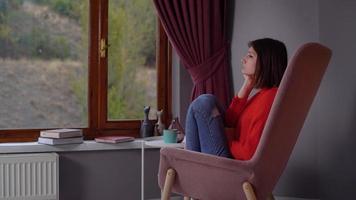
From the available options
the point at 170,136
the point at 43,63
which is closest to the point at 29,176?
the point at 43,63

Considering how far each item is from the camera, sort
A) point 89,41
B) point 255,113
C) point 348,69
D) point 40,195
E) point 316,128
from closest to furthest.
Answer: point 255,113 → point 348,69 → point 316,128 → point 40,195 → point 89,41

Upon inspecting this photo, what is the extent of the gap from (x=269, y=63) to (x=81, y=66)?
5.07 feet

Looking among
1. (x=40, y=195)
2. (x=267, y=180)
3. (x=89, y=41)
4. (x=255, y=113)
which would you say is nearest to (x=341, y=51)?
(x=255, y=113)

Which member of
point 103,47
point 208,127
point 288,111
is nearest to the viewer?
point 288,111

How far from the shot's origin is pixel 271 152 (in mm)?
1999

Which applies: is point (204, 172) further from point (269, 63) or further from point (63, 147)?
point (63, 147)

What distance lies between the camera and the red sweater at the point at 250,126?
2.14 m

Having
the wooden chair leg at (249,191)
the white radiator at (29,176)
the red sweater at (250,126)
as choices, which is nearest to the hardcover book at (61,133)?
the white radiator at (29,176)

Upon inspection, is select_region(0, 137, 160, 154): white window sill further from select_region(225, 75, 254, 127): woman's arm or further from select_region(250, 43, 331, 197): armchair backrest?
select_region(250, 43, 331, 197): armchair backrest

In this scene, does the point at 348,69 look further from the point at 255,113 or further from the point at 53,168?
the point at 53,168

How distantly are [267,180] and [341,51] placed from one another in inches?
38.1

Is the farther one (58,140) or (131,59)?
(131,59)

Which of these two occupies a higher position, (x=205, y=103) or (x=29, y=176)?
(x=205, y=103)

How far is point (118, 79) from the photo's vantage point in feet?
11.2
